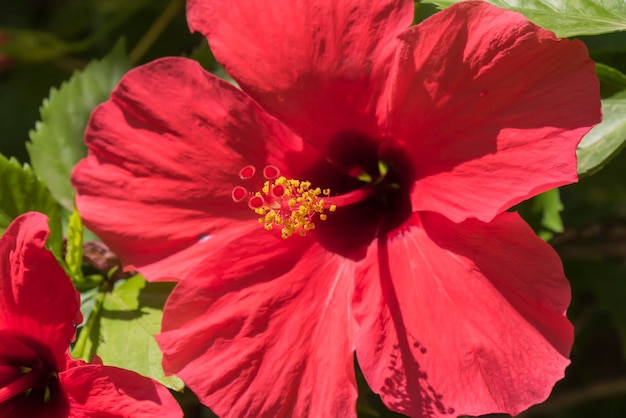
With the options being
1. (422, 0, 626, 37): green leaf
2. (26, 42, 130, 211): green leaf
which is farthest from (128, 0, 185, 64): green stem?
(422, 0, 626, 37): green leaf

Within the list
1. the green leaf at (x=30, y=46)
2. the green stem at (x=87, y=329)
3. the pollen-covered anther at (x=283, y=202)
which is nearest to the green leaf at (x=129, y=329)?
the green stem at (x=87, y=329)

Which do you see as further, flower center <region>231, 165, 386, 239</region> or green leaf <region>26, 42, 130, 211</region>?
green leaf <region>26, 42, 130, 211</region>

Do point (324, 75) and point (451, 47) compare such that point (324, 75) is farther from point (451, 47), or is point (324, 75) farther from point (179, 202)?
point (179, 202)

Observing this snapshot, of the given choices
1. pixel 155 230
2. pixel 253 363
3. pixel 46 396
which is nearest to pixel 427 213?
pixel 253 363

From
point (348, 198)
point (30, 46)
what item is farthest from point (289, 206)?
point (30, 46)

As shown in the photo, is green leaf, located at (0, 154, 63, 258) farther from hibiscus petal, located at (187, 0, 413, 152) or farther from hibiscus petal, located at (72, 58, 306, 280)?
hibiscus petal, located at (187, 0, 413, 152)

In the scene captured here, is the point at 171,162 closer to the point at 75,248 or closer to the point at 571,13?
the point at 75,248

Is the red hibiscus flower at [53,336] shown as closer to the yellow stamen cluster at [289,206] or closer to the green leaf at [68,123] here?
the yellow stamen cluster at [289,206]
